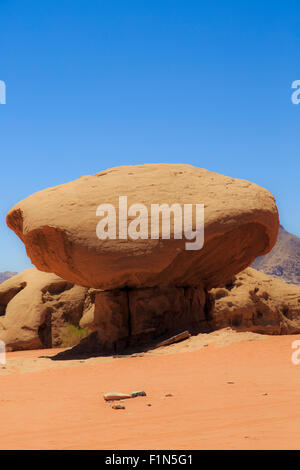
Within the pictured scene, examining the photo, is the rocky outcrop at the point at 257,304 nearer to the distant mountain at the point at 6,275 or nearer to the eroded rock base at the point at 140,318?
the eroded rock base at the point at 140,318

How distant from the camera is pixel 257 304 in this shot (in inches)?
639

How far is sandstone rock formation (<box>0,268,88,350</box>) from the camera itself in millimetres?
14500

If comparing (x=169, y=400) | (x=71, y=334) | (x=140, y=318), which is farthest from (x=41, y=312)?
(x=169, y=400)

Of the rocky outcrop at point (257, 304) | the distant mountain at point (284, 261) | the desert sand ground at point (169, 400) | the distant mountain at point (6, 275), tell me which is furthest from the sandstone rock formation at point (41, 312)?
the distant mountain at point (6, 275)

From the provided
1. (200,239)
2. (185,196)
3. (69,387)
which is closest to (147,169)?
(185,196)

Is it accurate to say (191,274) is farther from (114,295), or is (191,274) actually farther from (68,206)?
(68,206)

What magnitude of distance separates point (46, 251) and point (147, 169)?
7.79 ft

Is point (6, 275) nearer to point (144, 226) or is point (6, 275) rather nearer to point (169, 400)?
point (144, 226)

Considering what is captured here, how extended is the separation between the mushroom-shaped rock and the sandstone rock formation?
4702 millimetres

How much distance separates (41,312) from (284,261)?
48.0m

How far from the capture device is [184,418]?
4082mm

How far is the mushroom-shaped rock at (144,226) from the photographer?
923 centimetres

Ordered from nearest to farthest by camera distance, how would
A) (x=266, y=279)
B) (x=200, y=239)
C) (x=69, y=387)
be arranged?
(x=69, y=387)
(x=200, y=239)
(x=266, y=279)

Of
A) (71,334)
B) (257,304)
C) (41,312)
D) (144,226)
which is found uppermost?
(144,226)
